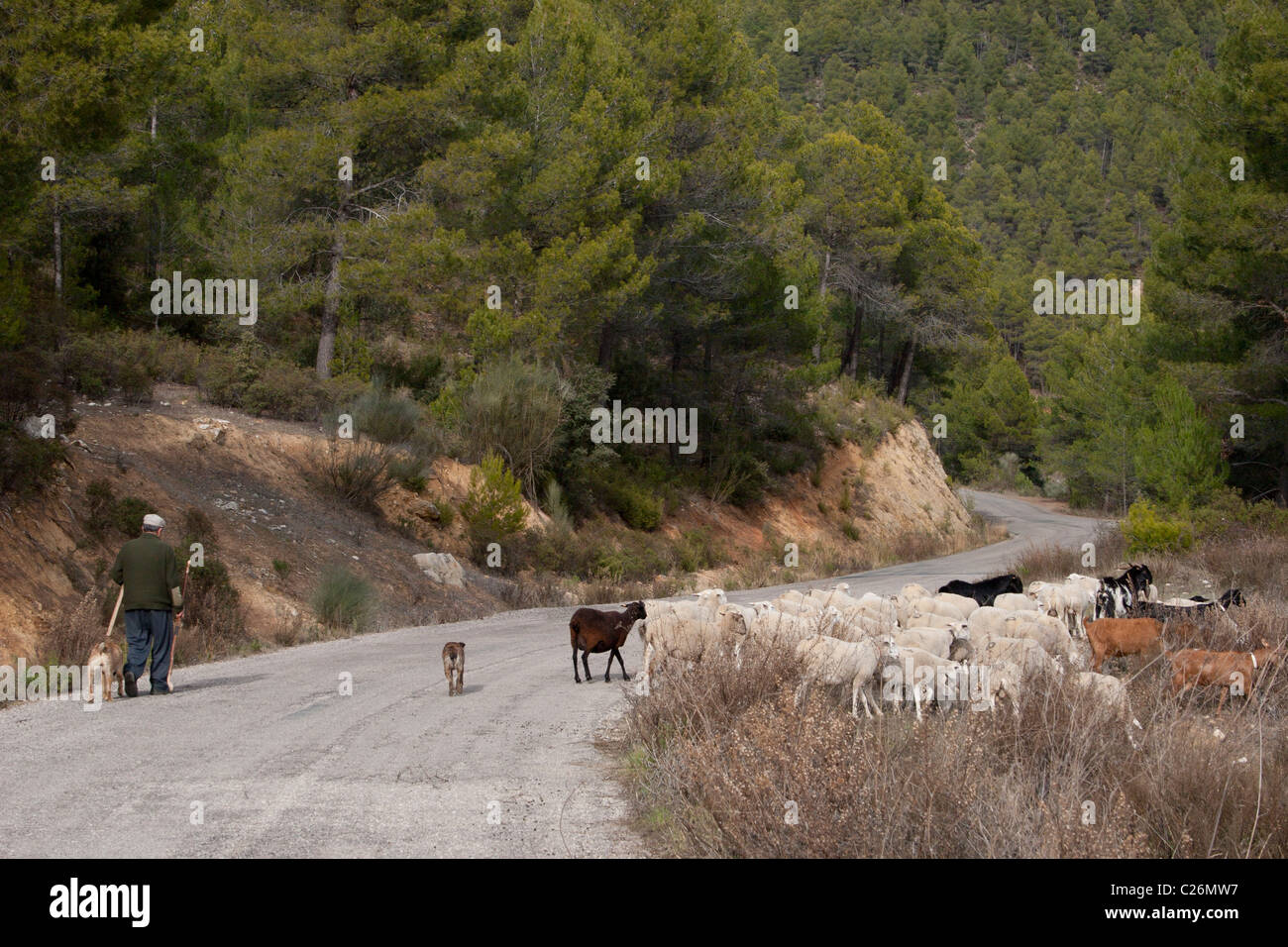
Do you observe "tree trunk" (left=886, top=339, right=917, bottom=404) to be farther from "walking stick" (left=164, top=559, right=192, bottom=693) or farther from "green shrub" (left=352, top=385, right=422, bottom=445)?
"walking stick" (left=164, top=559, right=192, bottom=693)

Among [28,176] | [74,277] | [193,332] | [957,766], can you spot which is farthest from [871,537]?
[957,766]

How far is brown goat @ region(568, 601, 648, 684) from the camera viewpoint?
1333cm

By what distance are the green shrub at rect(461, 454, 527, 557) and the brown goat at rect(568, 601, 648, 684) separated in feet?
38.0

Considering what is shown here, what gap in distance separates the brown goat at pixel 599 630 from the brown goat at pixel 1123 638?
504 centimetres

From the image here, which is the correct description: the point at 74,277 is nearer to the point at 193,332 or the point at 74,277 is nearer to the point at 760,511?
the point at 193,332

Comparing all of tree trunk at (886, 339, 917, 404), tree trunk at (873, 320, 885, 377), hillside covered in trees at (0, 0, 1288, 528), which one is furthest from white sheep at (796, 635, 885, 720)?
tree trunk at (873, 320, 885, 377)

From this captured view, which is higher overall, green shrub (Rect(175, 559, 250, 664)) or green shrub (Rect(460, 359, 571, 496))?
green shrub (Rect(460, 359, 571, 496))

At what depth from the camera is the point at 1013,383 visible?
77312 millimetres

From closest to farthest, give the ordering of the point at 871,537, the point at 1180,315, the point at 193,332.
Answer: the point at 1180,315
the point at 193,332
the point at 871,537

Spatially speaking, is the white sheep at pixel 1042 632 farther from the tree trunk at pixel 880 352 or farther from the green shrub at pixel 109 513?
the tree trunk at pixel 880 352

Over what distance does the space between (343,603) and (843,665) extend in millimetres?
10870

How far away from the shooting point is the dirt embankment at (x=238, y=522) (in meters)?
15.4

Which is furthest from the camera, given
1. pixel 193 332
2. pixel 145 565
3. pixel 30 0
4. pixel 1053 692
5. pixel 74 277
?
pixel 193 332
